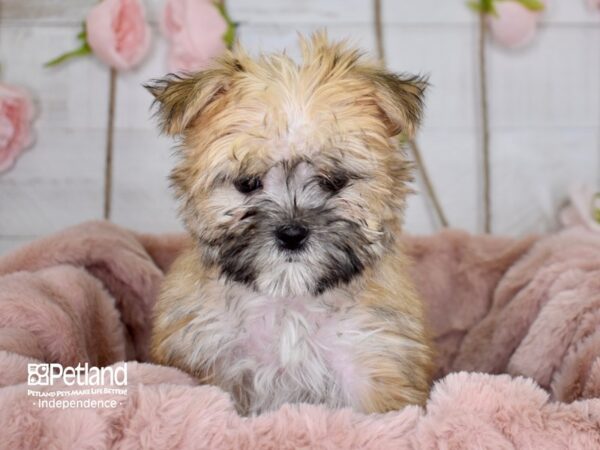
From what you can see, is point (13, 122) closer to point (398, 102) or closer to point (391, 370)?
point (398, 102)

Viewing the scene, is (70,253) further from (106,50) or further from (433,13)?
(433,13)

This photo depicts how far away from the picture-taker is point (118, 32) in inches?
142

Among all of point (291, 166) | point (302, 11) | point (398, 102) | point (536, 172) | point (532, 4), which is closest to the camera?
point (291, 166)

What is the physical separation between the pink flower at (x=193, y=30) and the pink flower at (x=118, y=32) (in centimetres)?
13

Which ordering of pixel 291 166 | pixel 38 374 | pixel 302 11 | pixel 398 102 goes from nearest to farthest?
pixel 38 374
pixel 291 166
pixel 398 102
pixel 302 11

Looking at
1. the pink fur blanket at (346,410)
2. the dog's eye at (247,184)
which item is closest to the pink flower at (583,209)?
the pink fur blanket at (346,410)

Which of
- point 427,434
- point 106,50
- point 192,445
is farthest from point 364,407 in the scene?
point 106,50

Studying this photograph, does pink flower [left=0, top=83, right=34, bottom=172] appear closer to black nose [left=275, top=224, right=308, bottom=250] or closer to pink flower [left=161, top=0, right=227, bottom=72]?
pink flower [left=161, top=0, right=227, bottom=72]

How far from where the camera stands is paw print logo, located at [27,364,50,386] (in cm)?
180

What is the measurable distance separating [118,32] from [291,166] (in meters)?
1.90

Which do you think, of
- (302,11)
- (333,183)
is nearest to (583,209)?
(302,11)

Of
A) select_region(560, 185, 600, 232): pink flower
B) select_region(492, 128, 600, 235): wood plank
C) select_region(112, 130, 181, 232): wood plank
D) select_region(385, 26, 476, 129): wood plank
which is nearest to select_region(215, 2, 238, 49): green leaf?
select_region(112, 130, 181, 232): wood plank

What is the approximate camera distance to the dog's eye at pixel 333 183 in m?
2.07

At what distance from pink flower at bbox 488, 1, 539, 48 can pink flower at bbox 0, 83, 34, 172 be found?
7.38 feet
